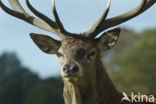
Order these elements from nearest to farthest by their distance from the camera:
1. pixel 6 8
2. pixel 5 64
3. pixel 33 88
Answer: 1. pixel 6 8
2. pixel 33 88
3. pixel 5 64

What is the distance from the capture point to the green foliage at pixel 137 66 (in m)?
70.4

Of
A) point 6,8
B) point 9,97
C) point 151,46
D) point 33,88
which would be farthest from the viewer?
point 151,46

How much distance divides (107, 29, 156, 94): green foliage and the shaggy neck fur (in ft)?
154

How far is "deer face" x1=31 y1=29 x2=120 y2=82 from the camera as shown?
54.6 ft

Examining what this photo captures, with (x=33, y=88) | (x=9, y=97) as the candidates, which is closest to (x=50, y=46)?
(x=9, y=97)

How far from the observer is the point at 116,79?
7331 centimetres

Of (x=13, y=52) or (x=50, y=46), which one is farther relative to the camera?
(x=13, y=52)

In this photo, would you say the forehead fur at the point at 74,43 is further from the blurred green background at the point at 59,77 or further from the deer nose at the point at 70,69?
the blurred green background at the point at 59,77

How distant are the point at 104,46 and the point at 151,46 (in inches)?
2463

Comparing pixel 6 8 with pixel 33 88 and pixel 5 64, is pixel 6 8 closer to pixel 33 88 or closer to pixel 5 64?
pixel 33 88

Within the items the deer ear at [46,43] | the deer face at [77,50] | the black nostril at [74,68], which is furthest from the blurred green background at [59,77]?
the black nostril at [74,68]

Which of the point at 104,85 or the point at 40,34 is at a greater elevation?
the point at 40,34

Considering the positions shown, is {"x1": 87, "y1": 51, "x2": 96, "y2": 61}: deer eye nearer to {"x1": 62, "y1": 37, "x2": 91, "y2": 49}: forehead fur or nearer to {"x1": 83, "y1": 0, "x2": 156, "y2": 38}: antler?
{"x1": 62, "y1": 37, "x2": 91, "y2": 49}: forehead fur

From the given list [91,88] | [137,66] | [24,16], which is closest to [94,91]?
[91,88]
